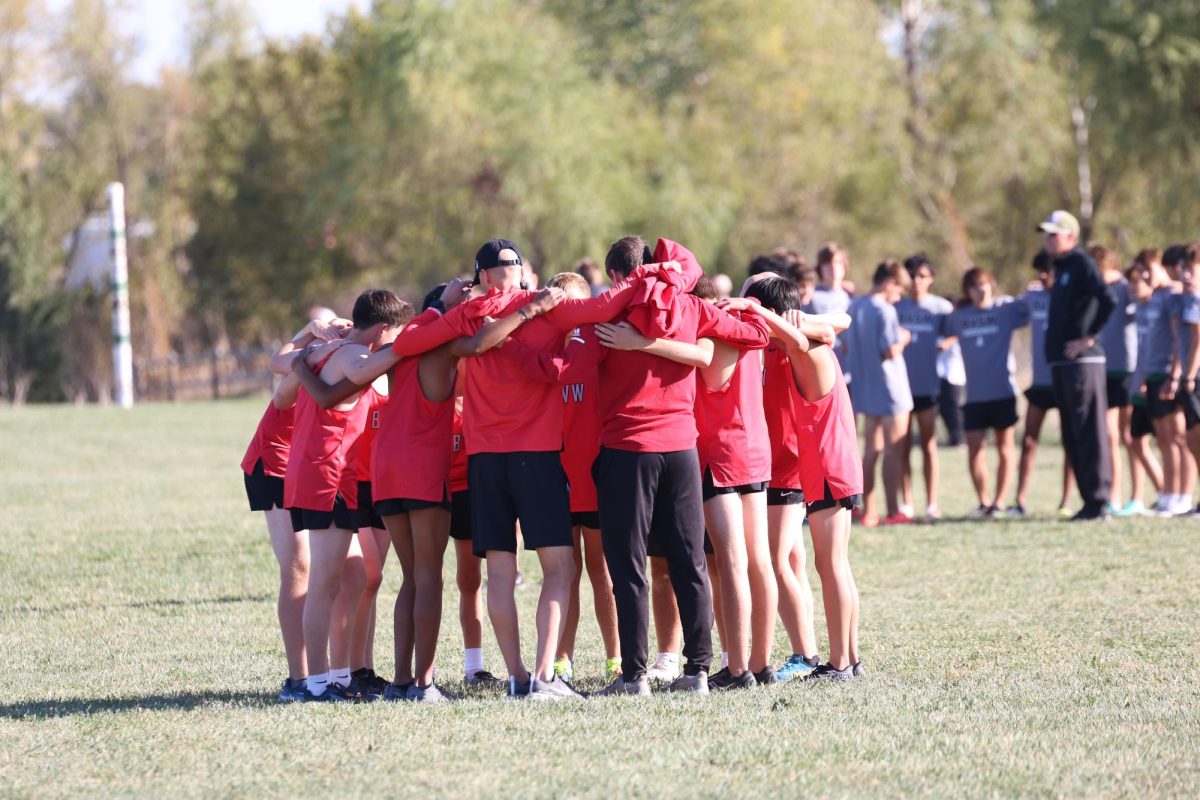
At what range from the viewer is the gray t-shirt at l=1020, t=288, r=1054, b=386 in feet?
45.6

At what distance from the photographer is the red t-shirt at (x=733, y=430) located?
7.05 meters

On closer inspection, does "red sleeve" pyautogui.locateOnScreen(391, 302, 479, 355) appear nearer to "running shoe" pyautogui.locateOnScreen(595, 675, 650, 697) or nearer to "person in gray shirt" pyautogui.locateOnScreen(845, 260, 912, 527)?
"running shoe" pyautogui.locateOnScreen(595, 675, 650, 697)

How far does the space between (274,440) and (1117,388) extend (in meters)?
8.56

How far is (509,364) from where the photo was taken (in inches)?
265

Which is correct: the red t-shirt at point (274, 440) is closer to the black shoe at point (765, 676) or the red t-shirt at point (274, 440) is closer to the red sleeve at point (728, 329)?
the red sleeve at point (728, 329)

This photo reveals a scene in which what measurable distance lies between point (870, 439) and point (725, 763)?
7925 mm

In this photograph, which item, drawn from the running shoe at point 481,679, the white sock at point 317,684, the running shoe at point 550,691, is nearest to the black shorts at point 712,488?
the running shoe at point 550,691

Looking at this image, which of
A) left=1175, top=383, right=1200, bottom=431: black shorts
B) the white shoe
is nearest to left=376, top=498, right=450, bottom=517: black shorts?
the white shoe

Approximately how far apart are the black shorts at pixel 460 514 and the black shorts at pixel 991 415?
7.51 metres

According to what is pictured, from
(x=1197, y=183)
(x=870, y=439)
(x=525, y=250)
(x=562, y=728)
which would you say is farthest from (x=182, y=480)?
(x=525, y=250)

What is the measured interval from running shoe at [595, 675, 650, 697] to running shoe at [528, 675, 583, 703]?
0.15 meters

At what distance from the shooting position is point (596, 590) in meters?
7.59

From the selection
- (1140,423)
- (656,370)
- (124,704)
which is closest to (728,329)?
(656,370)

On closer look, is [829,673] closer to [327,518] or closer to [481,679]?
[481,679]
